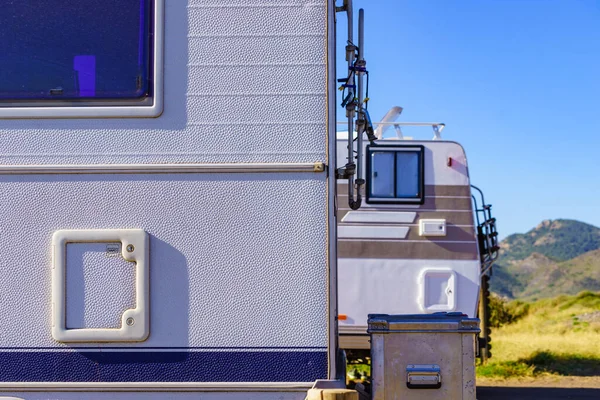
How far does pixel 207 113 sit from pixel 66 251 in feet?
2.34

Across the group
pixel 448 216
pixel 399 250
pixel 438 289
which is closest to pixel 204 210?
pixel 399 250

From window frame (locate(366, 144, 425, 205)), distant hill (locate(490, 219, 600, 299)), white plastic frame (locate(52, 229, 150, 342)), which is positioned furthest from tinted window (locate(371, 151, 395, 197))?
distant hill (locate(490, 219, 600, 299))

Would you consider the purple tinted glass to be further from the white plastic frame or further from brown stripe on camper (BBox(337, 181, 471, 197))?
brown stripe on camper (BBox(337, 181, 471, 197))

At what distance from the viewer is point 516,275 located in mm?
62625

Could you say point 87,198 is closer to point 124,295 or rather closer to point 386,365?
point 124,295

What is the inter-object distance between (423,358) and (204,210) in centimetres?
97

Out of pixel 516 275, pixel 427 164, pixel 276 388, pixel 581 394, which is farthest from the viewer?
pixel 516 275

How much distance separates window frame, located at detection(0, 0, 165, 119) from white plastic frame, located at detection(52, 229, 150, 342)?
433mm

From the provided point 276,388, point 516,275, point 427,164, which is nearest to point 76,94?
point 276,388

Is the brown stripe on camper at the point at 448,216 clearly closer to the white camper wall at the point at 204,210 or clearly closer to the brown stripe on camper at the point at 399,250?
the brown stripe on camper at the point at 399,250

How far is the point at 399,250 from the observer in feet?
22.5

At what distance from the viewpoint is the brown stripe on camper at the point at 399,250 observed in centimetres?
684

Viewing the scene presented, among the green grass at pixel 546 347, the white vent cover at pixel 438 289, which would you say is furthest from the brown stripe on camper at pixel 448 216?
the green grass at pixel 546 347

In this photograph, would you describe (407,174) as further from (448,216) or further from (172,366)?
(172,366)
